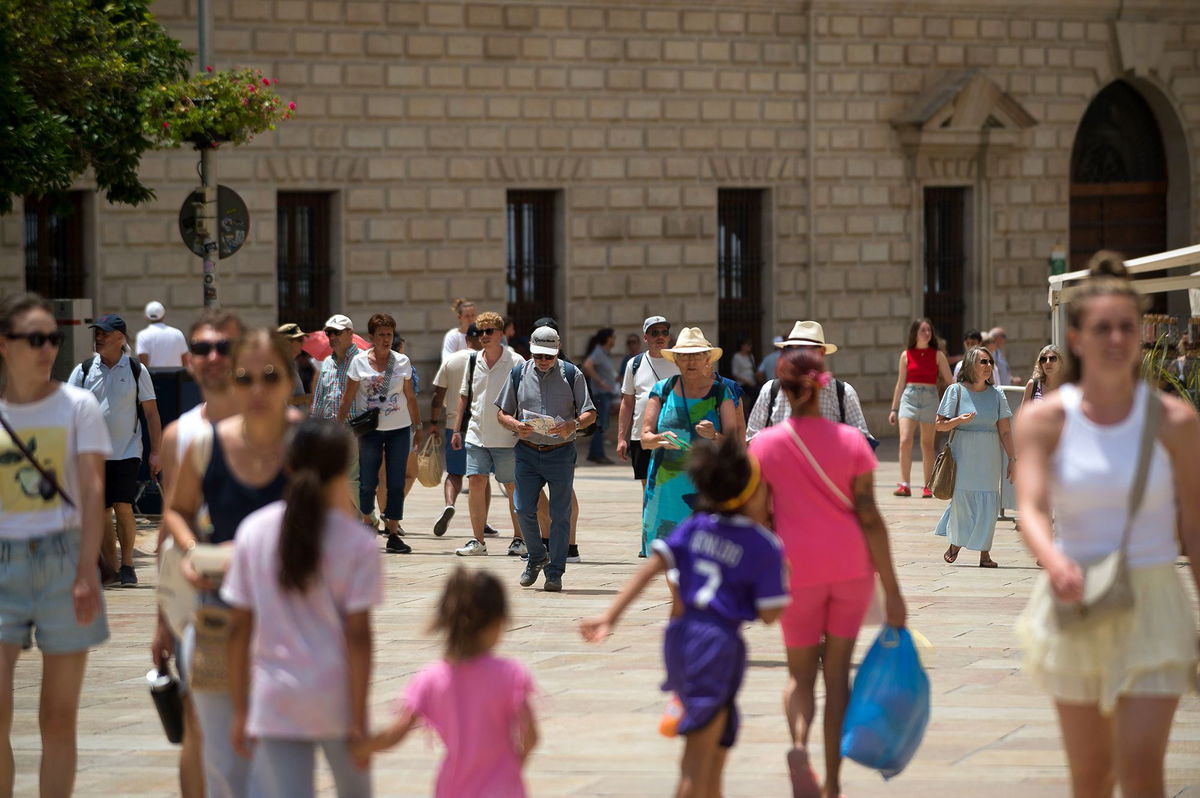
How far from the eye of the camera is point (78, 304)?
17203 millimetres

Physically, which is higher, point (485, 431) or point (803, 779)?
point (485, 431)

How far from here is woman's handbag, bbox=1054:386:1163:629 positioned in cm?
534

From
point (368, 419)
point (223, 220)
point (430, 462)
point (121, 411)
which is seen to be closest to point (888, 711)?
point (121, 411)

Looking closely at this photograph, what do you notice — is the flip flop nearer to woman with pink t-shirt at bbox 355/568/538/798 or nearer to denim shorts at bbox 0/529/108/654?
woman with pink t-shirt at bbox 355/568/538/798

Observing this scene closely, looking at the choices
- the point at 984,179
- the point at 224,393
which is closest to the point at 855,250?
the point at 984,179

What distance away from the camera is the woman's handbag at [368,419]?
14.5 metres

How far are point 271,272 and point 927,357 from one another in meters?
8.75

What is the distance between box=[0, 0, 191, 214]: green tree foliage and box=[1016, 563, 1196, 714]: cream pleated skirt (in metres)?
11.9

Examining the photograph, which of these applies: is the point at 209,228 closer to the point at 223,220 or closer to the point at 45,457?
the point at 223,220

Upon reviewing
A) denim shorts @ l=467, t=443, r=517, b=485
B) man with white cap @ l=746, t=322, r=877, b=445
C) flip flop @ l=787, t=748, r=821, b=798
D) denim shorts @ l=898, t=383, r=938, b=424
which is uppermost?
man with white cap @ l=746, t=322, r=877, b=445

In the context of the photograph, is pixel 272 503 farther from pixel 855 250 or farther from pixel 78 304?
pixel 855 250

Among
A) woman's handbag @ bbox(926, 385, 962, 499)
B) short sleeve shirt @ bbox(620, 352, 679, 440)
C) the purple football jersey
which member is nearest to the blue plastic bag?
the purple football jersey

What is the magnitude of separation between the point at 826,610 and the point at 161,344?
13.3 meters

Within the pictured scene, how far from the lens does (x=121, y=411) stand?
1280cm
